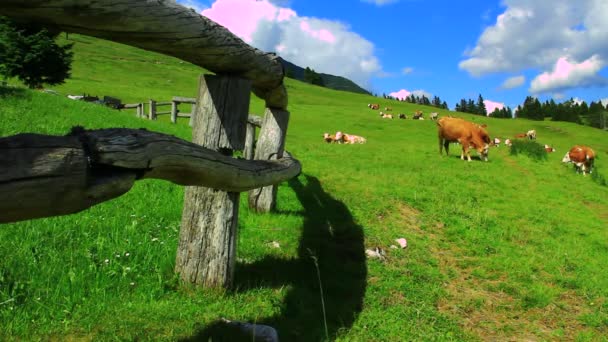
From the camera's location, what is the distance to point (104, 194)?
242 centimetres

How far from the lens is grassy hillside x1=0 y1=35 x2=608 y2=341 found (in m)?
4.07

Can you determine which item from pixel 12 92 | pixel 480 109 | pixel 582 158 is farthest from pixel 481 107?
pixel 12 92

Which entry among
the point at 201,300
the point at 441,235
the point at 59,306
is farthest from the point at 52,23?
the point at 441,235

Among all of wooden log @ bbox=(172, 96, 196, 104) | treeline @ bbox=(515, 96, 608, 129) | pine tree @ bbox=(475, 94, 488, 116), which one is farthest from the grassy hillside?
pine tree @ bbox=(475, 94, 488, 116)

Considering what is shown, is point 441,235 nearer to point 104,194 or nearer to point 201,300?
point 201,300

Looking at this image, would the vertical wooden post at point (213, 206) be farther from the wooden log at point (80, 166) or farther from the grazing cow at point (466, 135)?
the grazing cow at point (466, 135)

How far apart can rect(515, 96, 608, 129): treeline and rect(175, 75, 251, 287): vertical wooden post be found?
4656 inches

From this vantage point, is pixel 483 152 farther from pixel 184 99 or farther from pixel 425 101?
pixel 425 101

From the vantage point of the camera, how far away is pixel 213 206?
4.55m

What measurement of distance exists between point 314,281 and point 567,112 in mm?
120421

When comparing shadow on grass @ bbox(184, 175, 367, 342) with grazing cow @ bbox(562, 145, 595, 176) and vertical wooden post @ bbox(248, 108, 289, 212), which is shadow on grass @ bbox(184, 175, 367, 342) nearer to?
vertical wooden post @ bbox(248, 108, 289, 212)

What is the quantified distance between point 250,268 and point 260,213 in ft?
8.59

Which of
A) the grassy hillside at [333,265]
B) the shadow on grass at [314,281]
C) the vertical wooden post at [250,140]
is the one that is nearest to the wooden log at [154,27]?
the shadow on grass at [314,281]

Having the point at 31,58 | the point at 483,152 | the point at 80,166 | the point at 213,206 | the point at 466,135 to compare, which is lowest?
the point at 213,206
